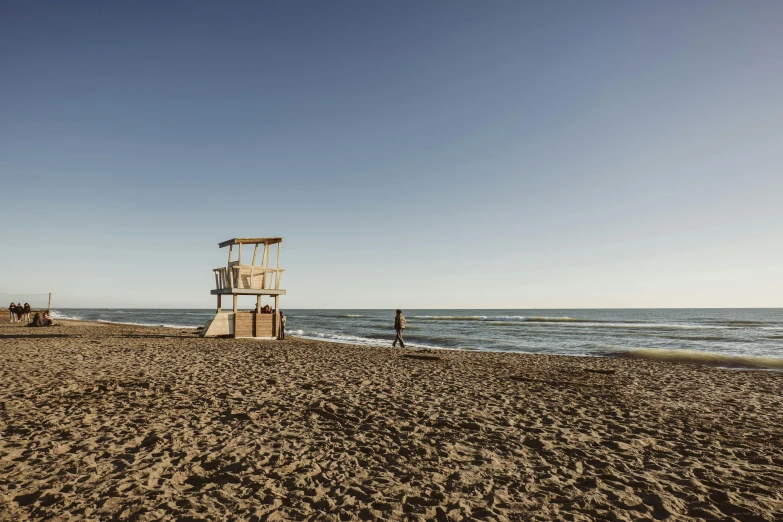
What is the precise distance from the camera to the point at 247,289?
20.2 metres

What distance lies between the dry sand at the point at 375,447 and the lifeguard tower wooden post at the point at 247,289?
8.93 metres

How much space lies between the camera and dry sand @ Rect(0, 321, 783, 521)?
4281mm

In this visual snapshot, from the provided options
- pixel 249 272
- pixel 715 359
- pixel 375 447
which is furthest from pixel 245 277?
pixel 715 359

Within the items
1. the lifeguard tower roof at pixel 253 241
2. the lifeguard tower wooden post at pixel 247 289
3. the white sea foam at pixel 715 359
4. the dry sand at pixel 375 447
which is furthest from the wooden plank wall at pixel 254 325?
the white sea foam at pixel 715 359

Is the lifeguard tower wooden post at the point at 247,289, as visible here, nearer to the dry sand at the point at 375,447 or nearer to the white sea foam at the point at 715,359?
the dry sand at the point at 375,447

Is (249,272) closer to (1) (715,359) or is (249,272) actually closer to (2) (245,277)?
(2) (245,277)

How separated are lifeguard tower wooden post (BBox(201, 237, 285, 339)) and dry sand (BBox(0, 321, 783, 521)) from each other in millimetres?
8928

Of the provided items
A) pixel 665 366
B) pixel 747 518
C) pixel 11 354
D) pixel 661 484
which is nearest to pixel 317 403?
pixel 661 484

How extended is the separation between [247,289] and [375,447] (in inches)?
625

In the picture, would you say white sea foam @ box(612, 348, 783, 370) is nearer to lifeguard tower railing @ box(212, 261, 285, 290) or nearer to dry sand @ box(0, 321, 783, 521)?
dry sand @ box(0, 321, 783, 521)

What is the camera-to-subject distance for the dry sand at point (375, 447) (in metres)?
4.28

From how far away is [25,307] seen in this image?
36.0 metres

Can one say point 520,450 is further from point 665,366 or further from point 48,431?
point 665,366

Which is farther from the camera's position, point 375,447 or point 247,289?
point 247,289
